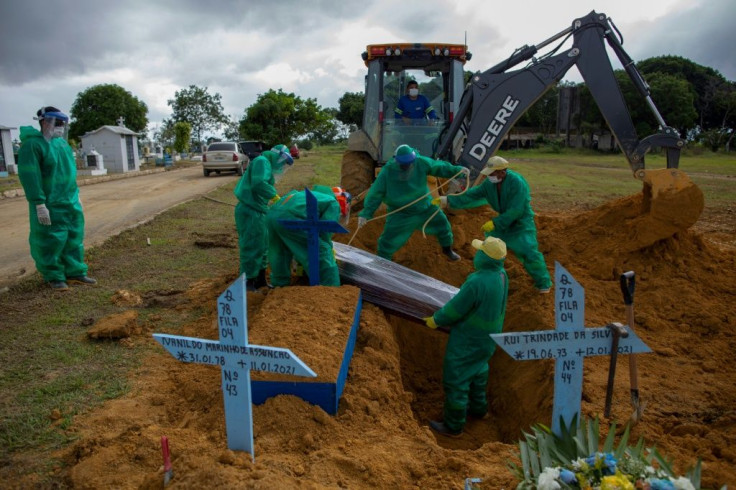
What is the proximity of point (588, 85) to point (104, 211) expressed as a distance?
11.5 m

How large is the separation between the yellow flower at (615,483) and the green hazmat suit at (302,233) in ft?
11.4

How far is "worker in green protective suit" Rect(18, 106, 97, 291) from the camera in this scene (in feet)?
20.6

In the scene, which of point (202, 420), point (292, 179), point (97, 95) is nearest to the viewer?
point (202, 420)

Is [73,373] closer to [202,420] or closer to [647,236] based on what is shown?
[202,420]

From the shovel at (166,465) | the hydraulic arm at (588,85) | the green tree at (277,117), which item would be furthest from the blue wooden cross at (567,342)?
the green tree at (277,117)

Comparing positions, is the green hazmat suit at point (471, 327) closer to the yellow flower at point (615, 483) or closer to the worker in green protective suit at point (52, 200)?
the yellow flower at point (615, 483)

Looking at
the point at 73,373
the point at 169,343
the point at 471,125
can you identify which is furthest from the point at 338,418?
the point at 471,125

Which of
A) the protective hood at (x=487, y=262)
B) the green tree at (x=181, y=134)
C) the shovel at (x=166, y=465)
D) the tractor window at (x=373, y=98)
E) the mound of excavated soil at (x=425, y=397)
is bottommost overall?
the mound of excavated soil at (x=425, y=397)

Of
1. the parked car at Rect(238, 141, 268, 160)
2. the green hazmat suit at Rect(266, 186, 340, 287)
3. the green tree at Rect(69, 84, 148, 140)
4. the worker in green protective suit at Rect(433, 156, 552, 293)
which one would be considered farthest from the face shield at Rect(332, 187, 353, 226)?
the green tree at Rect(69, 84, 148, 140)

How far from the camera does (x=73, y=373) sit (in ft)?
13.9

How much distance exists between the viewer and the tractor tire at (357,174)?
941 centimetres

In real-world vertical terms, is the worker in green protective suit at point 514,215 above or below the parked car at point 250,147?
below

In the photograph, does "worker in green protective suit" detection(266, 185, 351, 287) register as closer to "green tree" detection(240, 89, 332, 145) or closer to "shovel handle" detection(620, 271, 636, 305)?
"shovel handle" detection(620, 271, 636, 305)

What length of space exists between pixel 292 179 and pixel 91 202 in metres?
7.29
